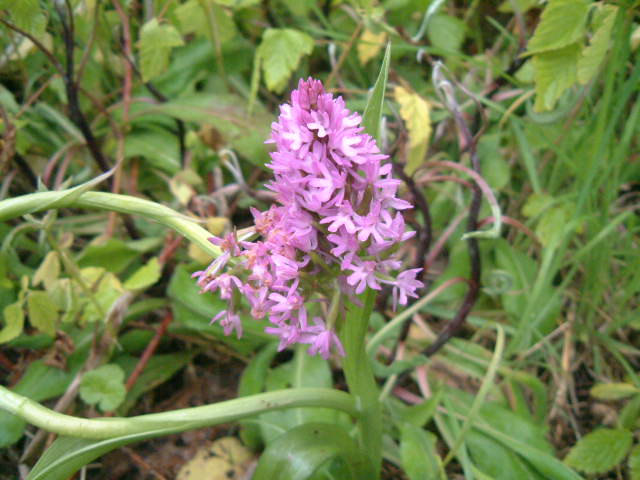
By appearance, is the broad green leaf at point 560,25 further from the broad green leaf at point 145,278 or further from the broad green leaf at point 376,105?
the broad green leaf at point 145,278

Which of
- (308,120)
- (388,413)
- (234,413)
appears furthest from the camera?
(388,413)

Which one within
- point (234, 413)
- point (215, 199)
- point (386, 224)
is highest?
point (386, 224)

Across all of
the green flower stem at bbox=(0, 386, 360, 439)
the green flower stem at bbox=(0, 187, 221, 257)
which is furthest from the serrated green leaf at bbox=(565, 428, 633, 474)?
the green flower stem at bbox=(0, 187, 221, 257)

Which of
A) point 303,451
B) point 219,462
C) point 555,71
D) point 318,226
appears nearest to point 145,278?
point 219,462

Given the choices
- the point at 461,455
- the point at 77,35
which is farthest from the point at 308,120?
the point at 77,35

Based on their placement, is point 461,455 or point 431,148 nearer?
point 461,455

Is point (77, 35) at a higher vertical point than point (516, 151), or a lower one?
higher

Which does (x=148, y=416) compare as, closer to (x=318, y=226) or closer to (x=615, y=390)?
(x=318, y=226)

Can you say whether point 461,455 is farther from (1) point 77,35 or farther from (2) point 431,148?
(1) point 77,35
